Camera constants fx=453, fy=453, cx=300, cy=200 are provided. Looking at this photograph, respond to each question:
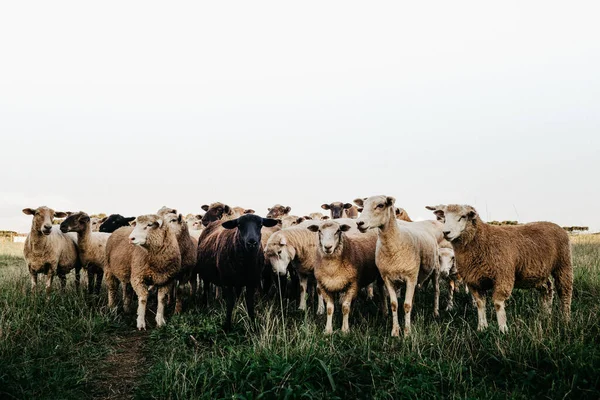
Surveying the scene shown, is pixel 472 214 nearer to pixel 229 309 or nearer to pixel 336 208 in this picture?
pixel 229 309

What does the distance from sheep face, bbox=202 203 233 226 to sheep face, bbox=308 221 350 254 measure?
5.86m

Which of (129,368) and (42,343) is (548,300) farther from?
(42,343)

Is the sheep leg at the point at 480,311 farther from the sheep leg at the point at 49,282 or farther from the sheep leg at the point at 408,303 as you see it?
the sheep leg at the point at 49,282

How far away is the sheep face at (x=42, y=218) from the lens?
34.9ft

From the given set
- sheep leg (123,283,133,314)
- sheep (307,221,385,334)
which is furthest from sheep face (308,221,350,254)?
sheep leg (123,283,133,314)

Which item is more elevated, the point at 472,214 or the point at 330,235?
the point at 472,214

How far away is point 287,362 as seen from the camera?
559 cm

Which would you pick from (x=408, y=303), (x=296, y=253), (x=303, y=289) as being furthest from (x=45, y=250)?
(x=408, y=303)

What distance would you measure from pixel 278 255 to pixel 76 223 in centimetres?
530

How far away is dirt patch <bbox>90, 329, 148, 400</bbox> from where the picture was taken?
6.06 metres

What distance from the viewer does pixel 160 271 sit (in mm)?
9102

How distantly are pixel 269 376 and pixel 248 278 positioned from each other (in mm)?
3442

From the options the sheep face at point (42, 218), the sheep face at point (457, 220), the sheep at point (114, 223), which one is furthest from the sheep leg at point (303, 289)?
the sheep face at point (42, 218)

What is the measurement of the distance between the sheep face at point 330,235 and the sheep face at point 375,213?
398 mm
